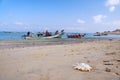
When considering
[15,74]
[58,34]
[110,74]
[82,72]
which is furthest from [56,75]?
[58,34]

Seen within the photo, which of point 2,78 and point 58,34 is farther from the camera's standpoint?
point 58,34

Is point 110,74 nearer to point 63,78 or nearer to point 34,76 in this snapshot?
point 63,78

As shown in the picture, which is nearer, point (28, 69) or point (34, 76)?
point (34, 76)

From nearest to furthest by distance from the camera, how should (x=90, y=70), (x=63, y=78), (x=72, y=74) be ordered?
(x=63, y=78), (x=72, y=74), (x=90, y=70)

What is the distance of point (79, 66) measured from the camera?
7.43 metres

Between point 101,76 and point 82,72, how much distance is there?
2.49 feet

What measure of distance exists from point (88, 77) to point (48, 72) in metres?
1.50

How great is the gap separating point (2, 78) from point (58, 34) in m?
46.1

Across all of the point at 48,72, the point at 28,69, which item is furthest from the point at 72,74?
the point at 28,69

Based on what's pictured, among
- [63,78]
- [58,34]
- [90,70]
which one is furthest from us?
[58,34]

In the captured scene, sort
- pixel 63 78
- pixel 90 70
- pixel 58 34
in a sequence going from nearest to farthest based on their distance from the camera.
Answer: pixel 63 78
pixel 90 70
pixel 58 34

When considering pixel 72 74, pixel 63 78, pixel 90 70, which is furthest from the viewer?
pixel 90 70

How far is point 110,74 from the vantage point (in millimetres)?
6762

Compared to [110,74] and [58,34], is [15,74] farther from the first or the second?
[58,34]
